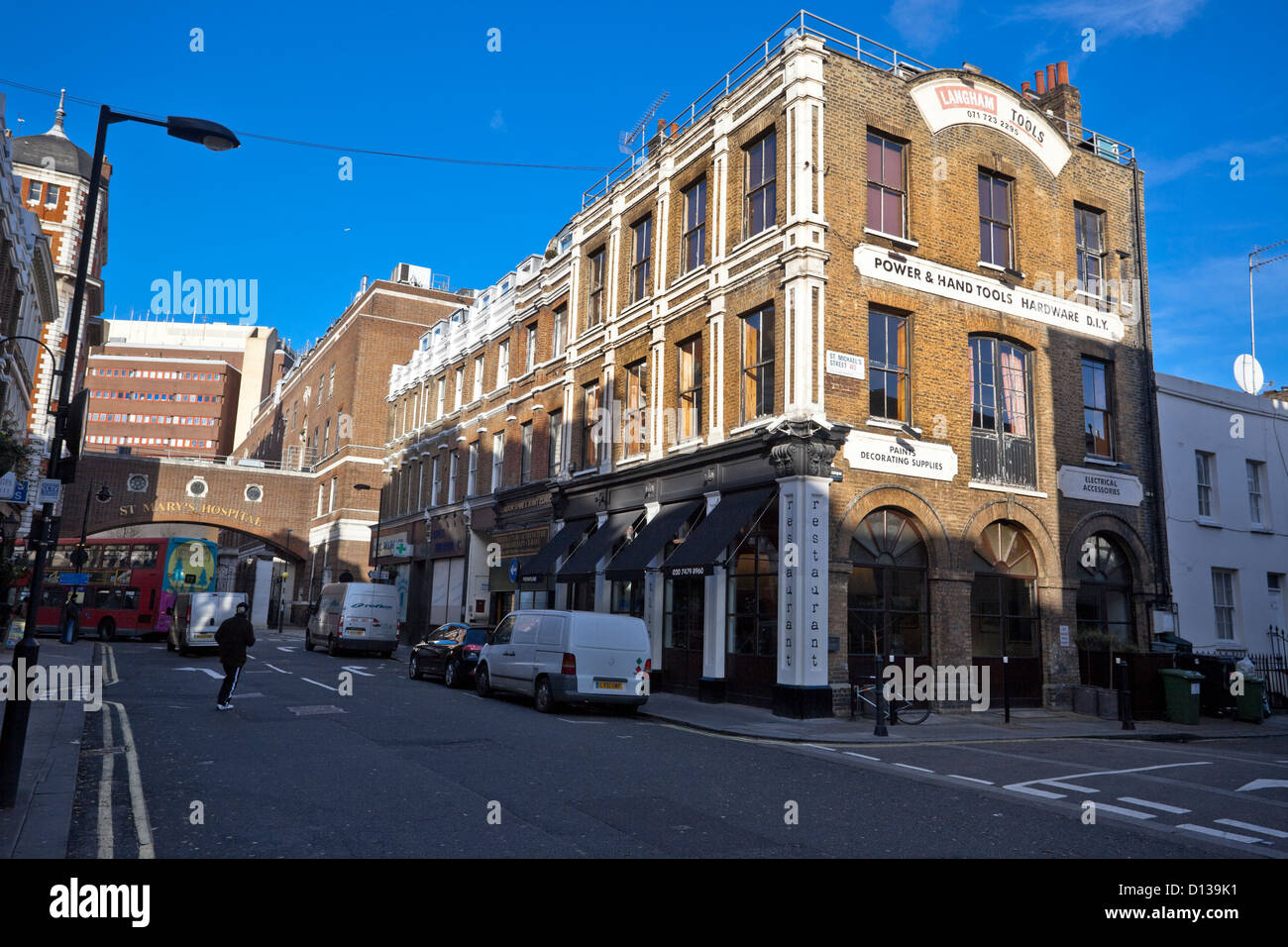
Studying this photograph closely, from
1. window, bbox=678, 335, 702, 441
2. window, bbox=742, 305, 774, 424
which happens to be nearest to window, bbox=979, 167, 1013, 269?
window, bbox=742, 305, 774, 424

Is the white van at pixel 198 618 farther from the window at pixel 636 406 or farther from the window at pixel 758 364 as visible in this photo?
the window at pixel 758 364

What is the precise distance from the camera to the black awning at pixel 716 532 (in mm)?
18219

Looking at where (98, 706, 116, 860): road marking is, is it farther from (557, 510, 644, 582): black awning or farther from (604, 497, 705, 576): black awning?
(557, 510, 644, 582): black awning

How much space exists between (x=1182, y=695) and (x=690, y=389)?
41.4ft

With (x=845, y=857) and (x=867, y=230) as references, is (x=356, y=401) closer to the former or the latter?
(x=867, y=230)

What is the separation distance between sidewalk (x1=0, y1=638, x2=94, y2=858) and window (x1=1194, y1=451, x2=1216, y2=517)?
25.7 meters

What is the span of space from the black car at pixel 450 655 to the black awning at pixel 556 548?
307cm

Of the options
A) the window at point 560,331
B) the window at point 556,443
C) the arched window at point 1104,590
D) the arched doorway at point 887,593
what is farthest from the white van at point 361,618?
the arched window at point 1104,590

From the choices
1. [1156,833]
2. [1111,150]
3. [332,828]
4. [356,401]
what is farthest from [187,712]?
[356,401]

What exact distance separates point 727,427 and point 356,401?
38.6 meters

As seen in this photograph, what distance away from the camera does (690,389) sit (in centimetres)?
2231

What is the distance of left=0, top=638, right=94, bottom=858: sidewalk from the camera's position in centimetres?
629

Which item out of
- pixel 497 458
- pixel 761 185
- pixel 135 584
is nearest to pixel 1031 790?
pixel 761 185

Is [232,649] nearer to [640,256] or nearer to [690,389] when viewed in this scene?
[690,389]
